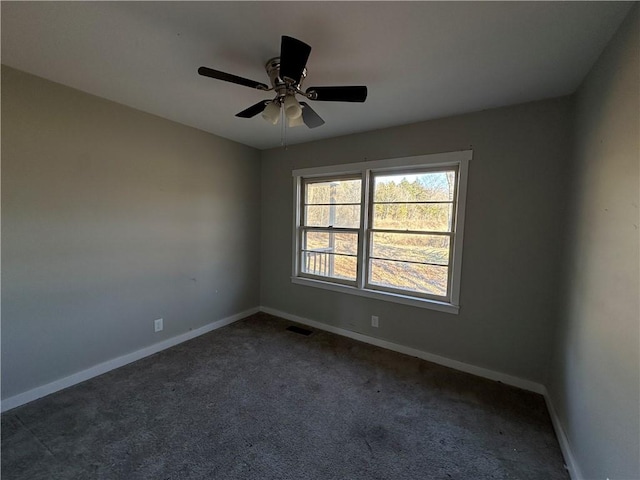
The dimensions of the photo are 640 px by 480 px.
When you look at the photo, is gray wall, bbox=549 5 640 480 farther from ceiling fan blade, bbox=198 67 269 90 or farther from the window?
ceiling fan blade, bbox=198 67 269 90

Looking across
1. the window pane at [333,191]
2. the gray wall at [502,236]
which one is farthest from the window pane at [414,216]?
the window pane at [333,191]

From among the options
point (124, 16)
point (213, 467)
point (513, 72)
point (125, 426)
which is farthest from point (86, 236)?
point (513, 72)

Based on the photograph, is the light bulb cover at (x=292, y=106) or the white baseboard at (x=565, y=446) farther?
the light bulb cover at (x=292, y=106)

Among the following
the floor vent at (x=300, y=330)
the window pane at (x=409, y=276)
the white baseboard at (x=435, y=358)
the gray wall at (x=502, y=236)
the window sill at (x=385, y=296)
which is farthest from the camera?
the floor vent at (x=300, y=330)

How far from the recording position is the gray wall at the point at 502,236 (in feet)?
7.11

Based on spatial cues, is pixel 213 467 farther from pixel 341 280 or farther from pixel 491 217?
pixel 491 217

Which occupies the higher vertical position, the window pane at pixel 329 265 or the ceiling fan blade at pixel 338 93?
the ceiling fan blade at pixel 338 93

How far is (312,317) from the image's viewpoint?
141 inches

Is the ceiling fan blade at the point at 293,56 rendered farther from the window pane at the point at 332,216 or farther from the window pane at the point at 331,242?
the window pane at the point at 331,242

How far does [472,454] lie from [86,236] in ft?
11.0

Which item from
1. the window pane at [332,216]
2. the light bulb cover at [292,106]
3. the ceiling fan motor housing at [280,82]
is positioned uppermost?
the ceiling fan motor housing at [280,82]

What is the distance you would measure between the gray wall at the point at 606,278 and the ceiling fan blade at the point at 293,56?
1502 millimetres

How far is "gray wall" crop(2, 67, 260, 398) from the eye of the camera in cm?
194

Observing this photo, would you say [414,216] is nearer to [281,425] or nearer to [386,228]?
[386,228]
